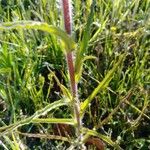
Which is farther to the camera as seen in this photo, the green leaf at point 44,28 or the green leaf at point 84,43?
the green leaf at point 84,43

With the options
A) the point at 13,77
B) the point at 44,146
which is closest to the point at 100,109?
the point at 44,146

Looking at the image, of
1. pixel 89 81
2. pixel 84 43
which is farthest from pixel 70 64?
pixel 89 81

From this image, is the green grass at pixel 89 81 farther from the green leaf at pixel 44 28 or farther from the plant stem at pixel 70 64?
the green leaf at pixel 44 28

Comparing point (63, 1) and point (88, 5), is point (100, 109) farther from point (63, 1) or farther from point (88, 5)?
point (63, 1)

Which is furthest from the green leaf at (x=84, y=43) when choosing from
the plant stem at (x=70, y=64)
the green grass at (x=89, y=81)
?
the green grass at (x=89, y=81)

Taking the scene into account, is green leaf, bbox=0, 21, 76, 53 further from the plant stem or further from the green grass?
the green grass

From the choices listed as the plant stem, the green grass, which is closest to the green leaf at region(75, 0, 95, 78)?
the plant stem
